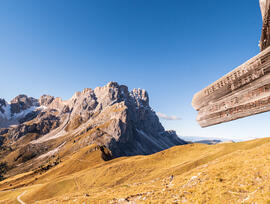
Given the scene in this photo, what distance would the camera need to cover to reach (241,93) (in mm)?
2219

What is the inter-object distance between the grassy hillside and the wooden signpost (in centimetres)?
897

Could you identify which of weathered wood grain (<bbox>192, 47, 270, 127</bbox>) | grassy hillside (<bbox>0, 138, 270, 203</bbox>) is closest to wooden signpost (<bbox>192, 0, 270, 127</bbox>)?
weathered wood grain (<bbox>192, 47, 270, 127</bbox>)

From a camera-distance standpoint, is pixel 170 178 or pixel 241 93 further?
pixel 170 178

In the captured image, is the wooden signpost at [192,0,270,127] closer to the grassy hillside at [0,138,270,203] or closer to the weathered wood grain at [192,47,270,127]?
the weathered wood grain at [192,47,270,127]

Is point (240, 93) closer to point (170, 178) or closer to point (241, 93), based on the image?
point (241, 93)

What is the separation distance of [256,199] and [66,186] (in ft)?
203

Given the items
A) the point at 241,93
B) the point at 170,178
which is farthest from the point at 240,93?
the point at 170,178

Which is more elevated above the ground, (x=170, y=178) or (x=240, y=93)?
(x=240, y=93)

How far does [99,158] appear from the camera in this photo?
118 meters

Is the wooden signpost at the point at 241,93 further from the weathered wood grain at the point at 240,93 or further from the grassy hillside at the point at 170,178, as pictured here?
the grassy hillside at the point at 170,178

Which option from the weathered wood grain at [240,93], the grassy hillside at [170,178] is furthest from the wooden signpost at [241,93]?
the grassy hillside at [170,178]

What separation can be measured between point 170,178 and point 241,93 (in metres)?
27.6

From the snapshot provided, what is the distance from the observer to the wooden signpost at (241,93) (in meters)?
1.96

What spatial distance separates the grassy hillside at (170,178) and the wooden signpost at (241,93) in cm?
897
